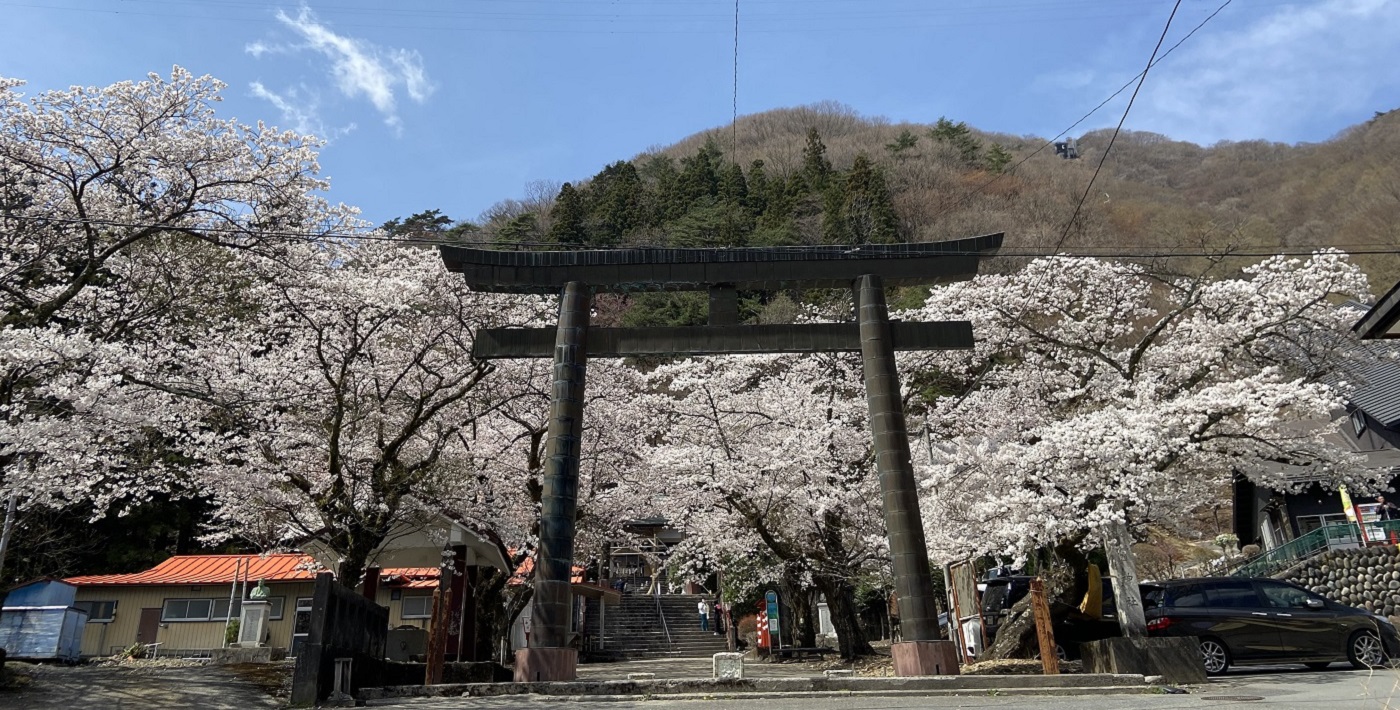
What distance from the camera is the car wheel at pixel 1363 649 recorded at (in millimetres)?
13031

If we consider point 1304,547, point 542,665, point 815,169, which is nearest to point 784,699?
point 542,665

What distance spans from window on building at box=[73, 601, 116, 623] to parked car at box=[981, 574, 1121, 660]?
2635cm

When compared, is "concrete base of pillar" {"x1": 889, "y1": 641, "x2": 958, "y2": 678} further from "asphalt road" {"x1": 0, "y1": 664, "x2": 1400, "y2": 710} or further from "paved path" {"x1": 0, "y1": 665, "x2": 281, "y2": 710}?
"paved path" {"x1": 0, "y1": 665, "x2": 281, "y2": 710}

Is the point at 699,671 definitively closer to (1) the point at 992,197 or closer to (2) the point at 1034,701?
(2) the point at 1034,701

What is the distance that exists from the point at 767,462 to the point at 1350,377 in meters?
12.3

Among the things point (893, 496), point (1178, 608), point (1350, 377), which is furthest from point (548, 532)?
point (1350, 377)

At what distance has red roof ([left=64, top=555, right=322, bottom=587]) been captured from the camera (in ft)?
84.6

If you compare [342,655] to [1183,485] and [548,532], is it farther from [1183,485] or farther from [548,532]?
[1183,485]

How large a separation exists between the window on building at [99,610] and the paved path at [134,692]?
49.2ft

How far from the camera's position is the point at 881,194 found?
50719 mm

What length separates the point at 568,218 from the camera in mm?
57531

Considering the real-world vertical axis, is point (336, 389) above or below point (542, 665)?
above

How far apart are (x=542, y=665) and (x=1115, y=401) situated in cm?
1218

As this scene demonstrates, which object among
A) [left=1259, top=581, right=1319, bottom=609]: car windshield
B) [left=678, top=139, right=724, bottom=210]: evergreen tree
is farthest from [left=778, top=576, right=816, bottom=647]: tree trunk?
[left=678, top=139, right=724, bottom=210]: evergreen tree
